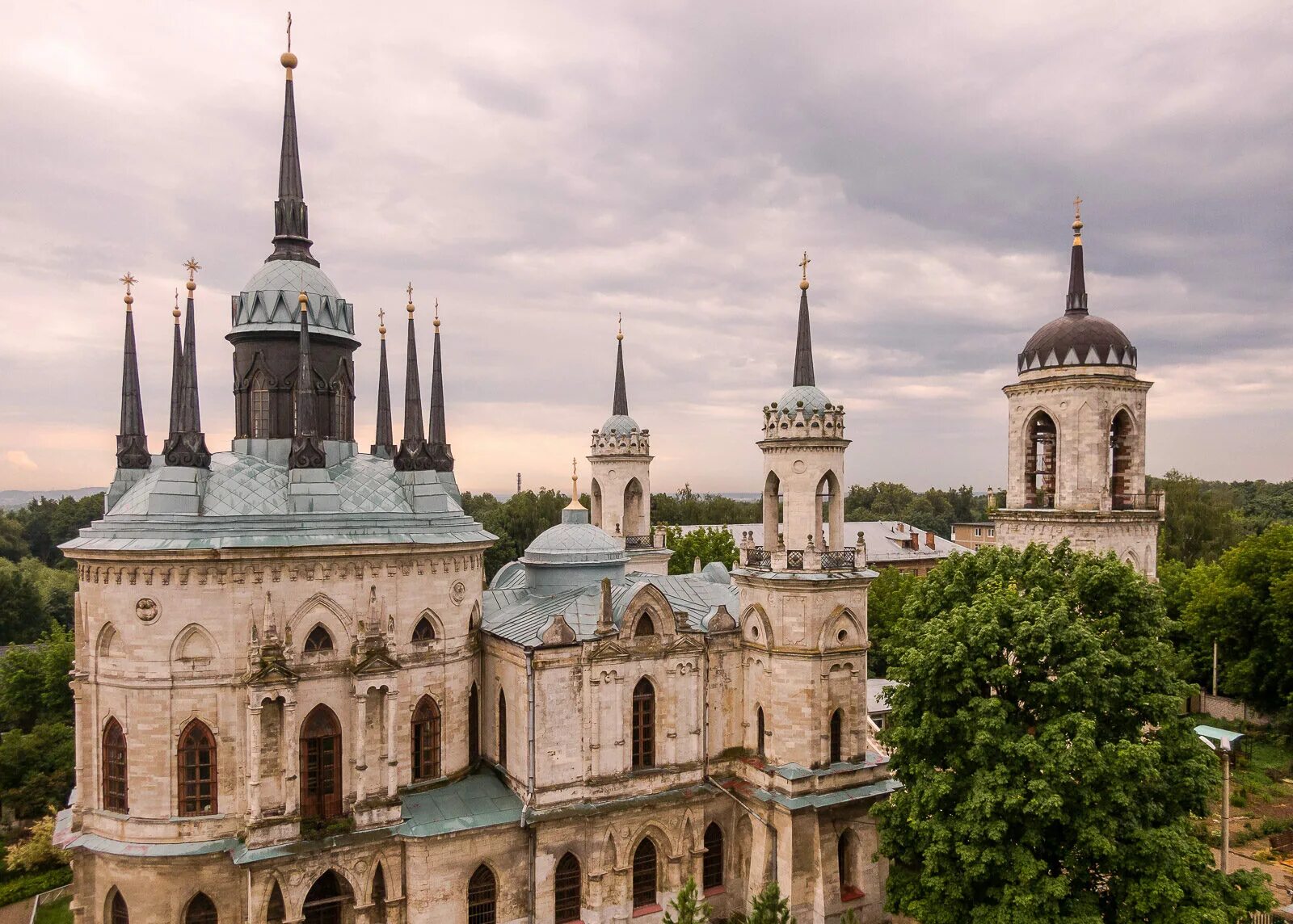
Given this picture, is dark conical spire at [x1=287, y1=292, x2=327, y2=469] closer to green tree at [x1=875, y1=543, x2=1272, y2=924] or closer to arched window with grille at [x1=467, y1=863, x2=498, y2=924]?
arched window with grille at [x1=467, y1=863, x2=498, y2=924]

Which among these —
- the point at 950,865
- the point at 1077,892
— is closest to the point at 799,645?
the point at 950,865

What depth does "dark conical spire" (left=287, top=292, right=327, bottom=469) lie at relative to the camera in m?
22.7

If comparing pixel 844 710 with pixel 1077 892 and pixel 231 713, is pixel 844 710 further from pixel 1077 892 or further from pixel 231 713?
pixel 231 713

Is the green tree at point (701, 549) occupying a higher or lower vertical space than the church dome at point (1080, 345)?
lower

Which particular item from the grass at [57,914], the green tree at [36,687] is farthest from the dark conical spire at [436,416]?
the green tree at [36,687]

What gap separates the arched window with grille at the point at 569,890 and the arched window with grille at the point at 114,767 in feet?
39.1

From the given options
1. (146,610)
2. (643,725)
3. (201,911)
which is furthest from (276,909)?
(643,725)

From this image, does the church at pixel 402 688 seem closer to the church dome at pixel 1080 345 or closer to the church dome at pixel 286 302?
the church dome at pixel 286 302

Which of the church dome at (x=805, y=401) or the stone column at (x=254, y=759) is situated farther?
the church dome at (x=805, y=401)

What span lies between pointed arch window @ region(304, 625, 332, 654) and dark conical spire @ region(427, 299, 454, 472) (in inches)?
277

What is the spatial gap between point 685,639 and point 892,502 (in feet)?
374

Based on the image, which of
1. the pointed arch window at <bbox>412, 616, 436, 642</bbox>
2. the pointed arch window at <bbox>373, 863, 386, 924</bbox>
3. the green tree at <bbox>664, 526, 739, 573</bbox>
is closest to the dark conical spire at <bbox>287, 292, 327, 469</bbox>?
the pointed arch window at <bbox>412, 616, 436, 642</bbox>

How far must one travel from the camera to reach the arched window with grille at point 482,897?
2225 centimetres

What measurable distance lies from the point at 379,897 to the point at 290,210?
70.5 feet
